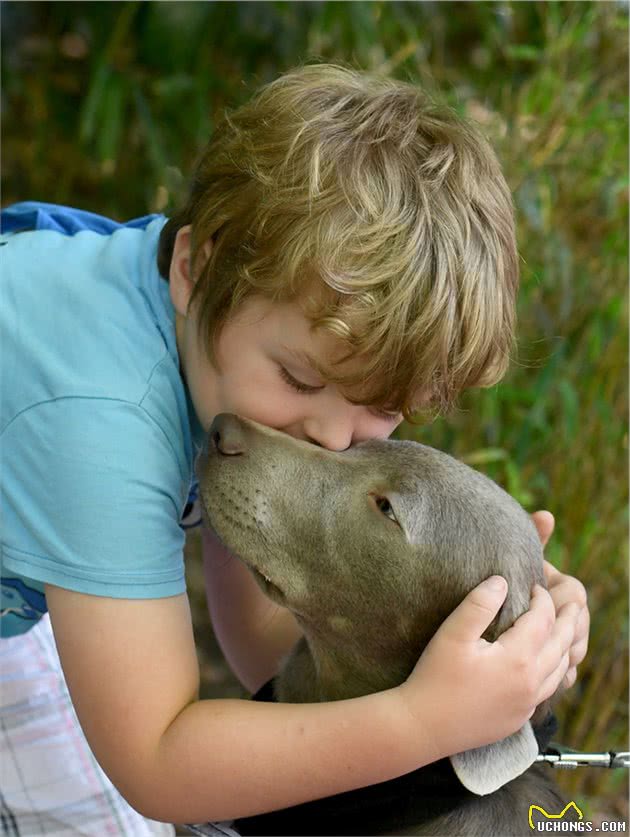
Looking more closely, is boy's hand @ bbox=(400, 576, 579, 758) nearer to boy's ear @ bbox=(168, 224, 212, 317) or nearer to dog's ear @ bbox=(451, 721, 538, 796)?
dog's ear @ bbox=(451, 721, 538, 796)

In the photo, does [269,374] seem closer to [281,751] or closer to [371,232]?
[371,232]

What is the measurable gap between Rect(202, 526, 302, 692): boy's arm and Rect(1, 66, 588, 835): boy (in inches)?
17.7

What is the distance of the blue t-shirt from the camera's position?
5.18 feet

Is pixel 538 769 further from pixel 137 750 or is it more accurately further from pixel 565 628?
pixel 137 750

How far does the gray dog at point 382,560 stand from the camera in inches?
67.5

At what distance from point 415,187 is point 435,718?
81 cm

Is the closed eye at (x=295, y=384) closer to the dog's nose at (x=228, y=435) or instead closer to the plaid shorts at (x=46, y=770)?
the dog's nose at (x=228, y=435)

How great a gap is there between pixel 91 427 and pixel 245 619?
80cm

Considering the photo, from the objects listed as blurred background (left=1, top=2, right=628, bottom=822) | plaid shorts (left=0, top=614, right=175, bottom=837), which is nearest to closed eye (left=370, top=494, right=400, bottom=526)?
plaid shorts (left=0, top=614, right=175, bottom=837)

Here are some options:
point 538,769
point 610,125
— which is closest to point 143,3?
point 610,125

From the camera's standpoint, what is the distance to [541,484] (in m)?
3.05

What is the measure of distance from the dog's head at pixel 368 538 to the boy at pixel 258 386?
0.06m

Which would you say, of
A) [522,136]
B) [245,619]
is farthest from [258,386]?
[522,136]

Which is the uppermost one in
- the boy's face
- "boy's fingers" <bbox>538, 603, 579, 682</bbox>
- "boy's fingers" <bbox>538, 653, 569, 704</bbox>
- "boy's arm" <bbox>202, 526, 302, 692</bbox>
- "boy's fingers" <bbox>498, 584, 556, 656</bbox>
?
the boy's face
